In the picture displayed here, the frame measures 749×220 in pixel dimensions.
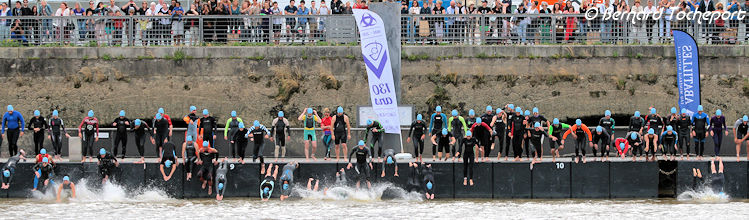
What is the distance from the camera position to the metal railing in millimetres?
34344

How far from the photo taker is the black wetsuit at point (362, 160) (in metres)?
30.0

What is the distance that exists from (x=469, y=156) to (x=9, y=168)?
9858 mm

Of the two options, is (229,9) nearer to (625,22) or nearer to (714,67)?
(625,22)

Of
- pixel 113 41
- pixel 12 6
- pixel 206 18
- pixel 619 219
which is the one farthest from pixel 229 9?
pixel 619 219

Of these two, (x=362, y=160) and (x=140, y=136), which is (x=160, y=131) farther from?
(x=362, y=160)

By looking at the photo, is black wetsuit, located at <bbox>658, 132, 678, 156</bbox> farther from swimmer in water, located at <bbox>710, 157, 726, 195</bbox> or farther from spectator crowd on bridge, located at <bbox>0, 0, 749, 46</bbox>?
spectator crowd on bridge, located at <bbox>0, 0, 749, 46</bbox>

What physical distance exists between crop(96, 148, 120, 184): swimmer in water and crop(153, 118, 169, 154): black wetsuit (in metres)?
1.32

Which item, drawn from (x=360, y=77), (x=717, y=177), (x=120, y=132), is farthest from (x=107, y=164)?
(x=717, y=177)

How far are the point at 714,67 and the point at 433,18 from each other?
6.90 meters

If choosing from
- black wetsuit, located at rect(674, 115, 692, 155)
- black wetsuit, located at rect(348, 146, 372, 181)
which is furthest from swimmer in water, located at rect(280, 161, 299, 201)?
black wetsuit, located at rect(674, 115, 692, 155)

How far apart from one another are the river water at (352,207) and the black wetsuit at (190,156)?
2.35ft

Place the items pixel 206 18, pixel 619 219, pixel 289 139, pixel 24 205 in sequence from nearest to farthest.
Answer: pixel 619 219, pixel 24 205, pixel 289 139, pixel 206 18

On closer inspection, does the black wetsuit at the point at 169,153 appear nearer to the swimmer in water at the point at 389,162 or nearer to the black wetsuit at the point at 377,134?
the black wetsuit at the point at 377,134

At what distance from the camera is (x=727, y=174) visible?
30516 mm
